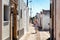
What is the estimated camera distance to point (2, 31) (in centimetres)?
874

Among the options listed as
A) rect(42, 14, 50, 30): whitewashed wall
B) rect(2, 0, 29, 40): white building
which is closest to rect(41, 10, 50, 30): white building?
rect(42, 14, 50, 30): whitewashed wall

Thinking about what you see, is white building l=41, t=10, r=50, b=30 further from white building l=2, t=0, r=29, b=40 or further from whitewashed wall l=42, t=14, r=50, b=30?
white building l=2, t=0, r=29, b=40

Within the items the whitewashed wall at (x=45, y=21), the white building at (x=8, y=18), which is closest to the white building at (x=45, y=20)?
the whitewashed wall at (x=45, y=21)

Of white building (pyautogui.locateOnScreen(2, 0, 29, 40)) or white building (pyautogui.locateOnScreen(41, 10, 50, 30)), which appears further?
white building (pyautogui.locateOnScreen(41, 10, 50, 30))

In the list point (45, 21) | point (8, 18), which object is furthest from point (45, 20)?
point (8, 18)

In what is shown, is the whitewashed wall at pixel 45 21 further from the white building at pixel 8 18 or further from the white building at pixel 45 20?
the white building at pixel 8 18

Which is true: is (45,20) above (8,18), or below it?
below

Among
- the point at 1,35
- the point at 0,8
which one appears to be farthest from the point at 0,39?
the point at 0,8

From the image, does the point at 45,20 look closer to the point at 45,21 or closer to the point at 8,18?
the point at 45,21

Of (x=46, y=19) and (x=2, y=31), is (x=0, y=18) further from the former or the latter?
(x=46, y=19)

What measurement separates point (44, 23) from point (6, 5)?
17.7m

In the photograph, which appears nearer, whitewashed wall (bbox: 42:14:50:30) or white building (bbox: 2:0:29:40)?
white building (bbox: 2:0:29:40)

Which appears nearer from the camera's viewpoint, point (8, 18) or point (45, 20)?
point (8, 18)

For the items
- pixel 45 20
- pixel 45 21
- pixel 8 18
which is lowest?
pixel 45 21
